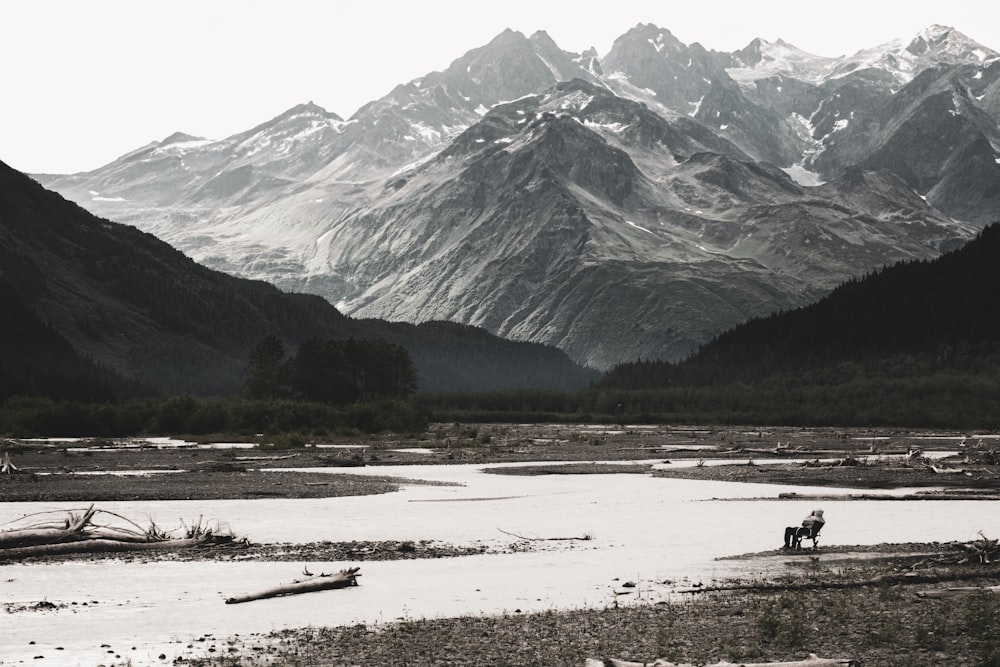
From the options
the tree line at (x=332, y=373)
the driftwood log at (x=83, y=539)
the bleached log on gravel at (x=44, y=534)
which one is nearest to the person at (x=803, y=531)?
the driftwood log at (x=83, y=539)

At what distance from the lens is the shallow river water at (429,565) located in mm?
26609

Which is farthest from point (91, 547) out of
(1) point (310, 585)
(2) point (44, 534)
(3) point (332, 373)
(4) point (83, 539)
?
(3) point (332, 373)

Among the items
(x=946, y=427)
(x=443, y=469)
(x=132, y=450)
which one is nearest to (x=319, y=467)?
(x=443, y=469)

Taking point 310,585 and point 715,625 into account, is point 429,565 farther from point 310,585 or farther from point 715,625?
point 715,625

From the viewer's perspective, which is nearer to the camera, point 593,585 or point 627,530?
point 593,585

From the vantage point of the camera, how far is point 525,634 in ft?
84.1

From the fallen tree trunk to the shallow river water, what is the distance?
24 centimetres

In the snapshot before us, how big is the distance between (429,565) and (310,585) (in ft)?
19.2

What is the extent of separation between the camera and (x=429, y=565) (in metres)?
36.2

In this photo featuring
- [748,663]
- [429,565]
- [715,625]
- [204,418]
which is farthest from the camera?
[204,418]

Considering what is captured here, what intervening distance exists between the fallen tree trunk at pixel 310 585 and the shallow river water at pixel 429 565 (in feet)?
0.80

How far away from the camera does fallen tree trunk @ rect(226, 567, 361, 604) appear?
29.5 metres

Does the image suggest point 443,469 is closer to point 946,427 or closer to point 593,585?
point 593,585

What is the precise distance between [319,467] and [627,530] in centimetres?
4418
